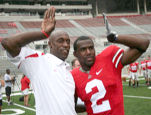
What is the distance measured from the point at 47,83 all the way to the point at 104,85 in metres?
0.65

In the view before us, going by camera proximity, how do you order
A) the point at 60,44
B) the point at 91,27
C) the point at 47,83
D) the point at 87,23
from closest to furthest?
the point at 47,83 → the point at 60,44 → the point at 91,27 → the point at 87,23

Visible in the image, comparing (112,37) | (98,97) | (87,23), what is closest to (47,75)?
(98,97)

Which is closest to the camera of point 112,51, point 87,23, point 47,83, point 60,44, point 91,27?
point 47,83

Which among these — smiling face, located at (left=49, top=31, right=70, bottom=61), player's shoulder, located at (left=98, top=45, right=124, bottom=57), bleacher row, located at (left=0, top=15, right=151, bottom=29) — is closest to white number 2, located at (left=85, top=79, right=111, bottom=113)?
player's shoulder, located at (left=98, top=45, right=124, bottom=57)

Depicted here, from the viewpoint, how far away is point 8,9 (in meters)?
45.5

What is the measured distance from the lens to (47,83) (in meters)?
2.26

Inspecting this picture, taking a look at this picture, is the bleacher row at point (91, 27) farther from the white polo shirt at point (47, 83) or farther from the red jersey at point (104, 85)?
the white polo shirt at point (47, 83)

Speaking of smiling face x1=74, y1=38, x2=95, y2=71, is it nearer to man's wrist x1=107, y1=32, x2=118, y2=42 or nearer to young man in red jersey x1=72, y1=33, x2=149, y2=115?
young man in red jersey x1=72, y1=33, x2=149, y2=115

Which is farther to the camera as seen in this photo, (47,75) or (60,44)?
(60,44)

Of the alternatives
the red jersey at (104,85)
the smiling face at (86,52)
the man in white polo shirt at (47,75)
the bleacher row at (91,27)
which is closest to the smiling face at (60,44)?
the man in white polo shirt at (47,75)

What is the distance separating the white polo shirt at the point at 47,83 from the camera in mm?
2234

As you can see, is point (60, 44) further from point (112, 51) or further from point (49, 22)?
point (112, 51)

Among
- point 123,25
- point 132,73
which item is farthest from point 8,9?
point 132,73

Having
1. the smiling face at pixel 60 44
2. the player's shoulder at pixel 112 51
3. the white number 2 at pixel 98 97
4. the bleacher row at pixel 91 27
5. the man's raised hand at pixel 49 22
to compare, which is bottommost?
the bleacher row at pixel 91 27
